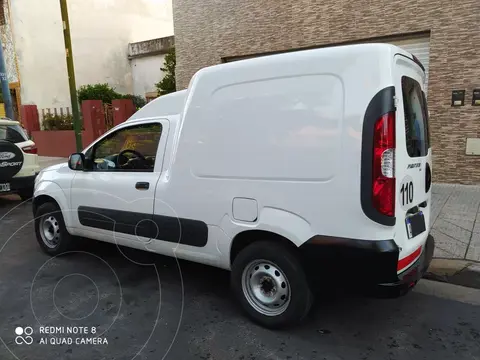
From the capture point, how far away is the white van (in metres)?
2.53

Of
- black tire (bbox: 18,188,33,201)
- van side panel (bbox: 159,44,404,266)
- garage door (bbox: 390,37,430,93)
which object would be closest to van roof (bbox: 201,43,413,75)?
van side panel (bbox: 159,44,404,266)

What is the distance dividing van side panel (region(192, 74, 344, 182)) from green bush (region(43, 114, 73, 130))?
13.1 m

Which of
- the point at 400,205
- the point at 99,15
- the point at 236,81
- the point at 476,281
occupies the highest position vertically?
the point at 99,15

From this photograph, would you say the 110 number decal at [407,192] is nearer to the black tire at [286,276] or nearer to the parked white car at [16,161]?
the black tire at [286,276]

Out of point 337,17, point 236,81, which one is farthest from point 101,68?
point 236,81

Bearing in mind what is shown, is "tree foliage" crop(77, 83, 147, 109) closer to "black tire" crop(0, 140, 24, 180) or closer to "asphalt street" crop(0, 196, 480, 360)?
"black tire" crop(0, 140, 24, 180)

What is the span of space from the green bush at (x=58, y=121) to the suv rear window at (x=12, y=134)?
6815 millimetres

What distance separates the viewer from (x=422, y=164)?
3.03 metres

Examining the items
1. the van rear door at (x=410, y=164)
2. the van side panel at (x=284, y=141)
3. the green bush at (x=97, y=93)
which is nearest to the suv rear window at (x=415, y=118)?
the van rear door at (x=410, y=164)

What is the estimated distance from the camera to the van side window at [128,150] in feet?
12.7

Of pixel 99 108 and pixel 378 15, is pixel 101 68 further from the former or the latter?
pixel 378 15

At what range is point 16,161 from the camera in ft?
24.1

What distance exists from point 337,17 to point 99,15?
45.8 ft

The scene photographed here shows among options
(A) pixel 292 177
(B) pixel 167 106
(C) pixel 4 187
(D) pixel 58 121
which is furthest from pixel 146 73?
(A) pixel 292 177
